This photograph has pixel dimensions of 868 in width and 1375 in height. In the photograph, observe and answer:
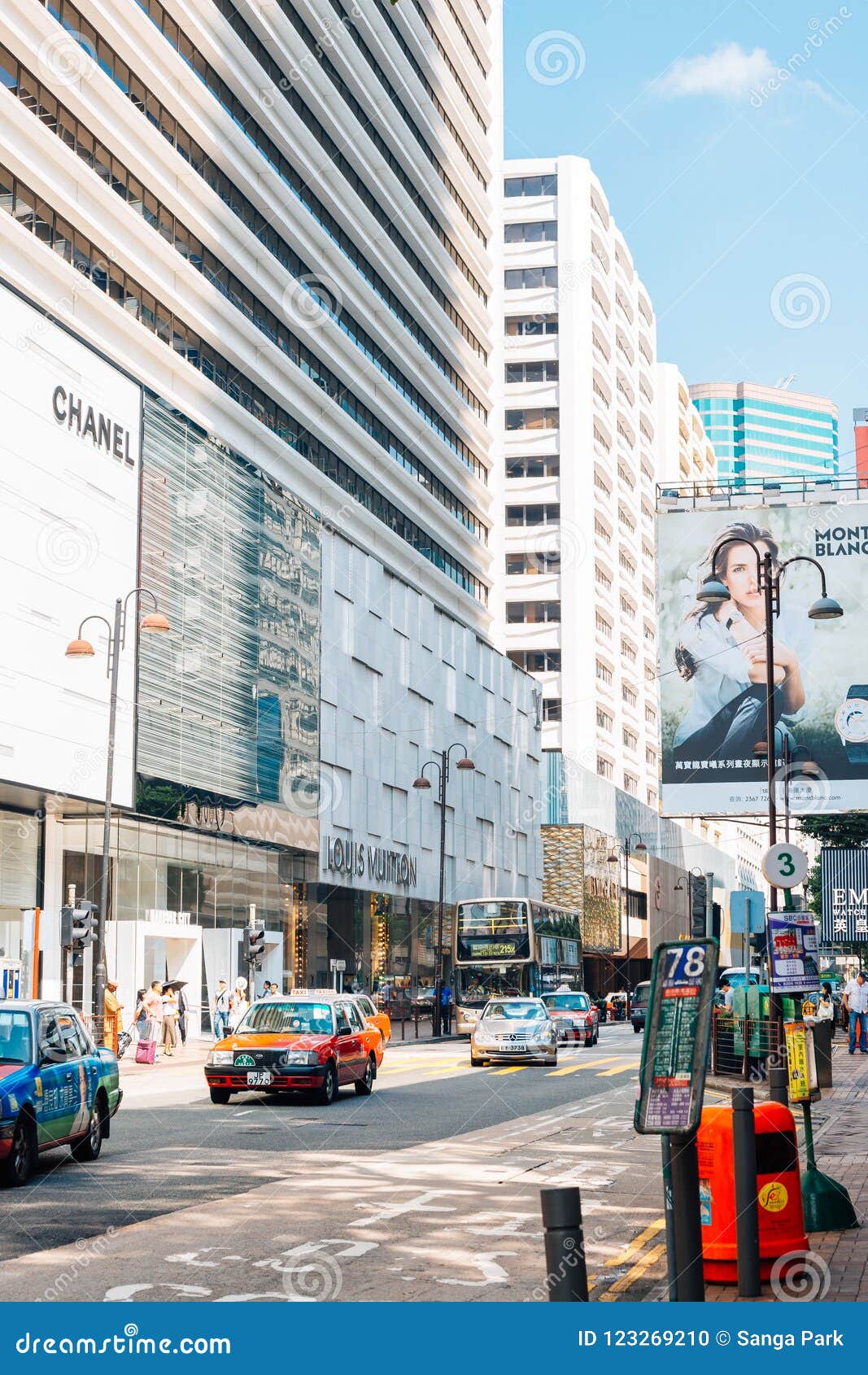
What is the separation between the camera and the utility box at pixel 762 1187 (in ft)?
31.4

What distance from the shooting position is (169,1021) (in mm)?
38688

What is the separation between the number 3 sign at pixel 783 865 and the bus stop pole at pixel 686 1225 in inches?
464

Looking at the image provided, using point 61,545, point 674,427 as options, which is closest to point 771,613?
point 61,545

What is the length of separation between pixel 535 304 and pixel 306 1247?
10148 cm

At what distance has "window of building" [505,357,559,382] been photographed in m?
107

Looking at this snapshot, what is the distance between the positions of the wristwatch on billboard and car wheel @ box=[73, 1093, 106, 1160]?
30959mm

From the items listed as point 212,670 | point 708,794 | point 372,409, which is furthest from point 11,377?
point 372,409

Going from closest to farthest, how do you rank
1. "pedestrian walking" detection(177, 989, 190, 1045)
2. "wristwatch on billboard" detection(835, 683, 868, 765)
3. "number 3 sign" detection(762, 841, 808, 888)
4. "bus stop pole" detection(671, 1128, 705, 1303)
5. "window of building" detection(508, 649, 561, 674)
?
"bus stop pole" detection(671, 1128, 705, 1303) < "number 3 sign" detection(762, 841, 808, 888) < "pedestrian walking" detection(177, 989, 190, 1045) < "wristwatch on billboard" detection(835, 683, 868, 765) < "window of building" detection(508, 649, 561, 674)

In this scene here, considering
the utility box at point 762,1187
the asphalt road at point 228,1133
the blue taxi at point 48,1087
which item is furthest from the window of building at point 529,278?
the utility box at point 762,1187

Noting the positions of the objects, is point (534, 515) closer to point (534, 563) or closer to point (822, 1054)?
point (534, 563)

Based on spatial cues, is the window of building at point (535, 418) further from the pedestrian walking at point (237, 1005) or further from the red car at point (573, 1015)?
the pedestrian walking at point (237, 1005)

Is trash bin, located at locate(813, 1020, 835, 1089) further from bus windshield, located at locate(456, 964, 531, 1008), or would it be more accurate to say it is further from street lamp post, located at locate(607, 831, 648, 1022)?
street lamp post, located at locate(607, 831, 648, 1022)

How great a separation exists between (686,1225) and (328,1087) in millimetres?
16931
